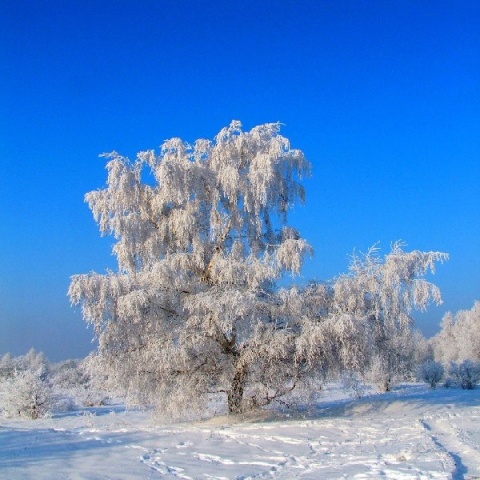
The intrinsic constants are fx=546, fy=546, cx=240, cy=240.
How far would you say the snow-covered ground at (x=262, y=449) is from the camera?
28.6 ft

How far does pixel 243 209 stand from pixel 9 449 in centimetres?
968

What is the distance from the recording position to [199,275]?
56.6 ft

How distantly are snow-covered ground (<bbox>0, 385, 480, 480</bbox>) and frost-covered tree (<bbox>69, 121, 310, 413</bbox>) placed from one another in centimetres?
154

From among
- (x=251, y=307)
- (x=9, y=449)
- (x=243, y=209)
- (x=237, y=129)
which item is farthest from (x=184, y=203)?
(x=9, y=449)

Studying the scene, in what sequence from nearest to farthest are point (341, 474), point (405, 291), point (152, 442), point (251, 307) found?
point (341, 474) → point (152, 442) → point (251, 307) → point (405, 291)

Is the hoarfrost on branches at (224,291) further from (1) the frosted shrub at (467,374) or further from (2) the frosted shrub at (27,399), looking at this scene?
(1) the frosted shrub at (467,374)

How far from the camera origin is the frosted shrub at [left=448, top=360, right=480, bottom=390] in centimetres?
2916

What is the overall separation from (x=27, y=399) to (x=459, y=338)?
A: 46044 millimetres

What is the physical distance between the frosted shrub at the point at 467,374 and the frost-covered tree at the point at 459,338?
385 centimetres

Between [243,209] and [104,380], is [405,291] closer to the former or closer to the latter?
[243,209]

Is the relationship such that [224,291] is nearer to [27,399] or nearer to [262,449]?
[262,449]

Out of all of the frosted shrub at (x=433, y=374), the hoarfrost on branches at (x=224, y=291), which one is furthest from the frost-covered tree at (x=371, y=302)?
the frosted shrub at (x=433, y=374)

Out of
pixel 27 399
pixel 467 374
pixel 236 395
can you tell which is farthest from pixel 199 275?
pixel 467 374

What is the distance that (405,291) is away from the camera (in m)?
16.1
